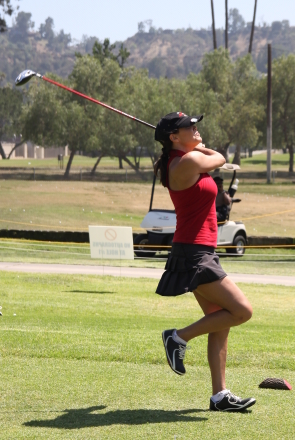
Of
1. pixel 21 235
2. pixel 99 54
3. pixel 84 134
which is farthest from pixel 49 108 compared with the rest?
pixel 21 235

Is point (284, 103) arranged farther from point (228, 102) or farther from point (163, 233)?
point (163, 233)

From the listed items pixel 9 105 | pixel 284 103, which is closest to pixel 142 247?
pixel 284 103

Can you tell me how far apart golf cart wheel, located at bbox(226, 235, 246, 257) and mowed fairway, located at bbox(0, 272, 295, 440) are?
11075mm

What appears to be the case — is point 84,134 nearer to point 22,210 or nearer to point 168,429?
point 22,210

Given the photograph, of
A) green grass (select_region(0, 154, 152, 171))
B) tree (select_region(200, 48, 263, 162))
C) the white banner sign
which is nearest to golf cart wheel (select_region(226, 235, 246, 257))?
the white banner sign

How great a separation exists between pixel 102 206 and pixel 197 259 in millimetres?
31029

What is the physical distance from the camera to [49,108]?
55.5m

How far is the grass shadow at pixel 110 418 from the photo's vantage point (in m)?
4.04

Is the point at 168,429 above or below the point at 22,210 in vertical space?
above

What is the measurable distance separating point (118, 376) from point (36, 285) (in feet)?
28.5

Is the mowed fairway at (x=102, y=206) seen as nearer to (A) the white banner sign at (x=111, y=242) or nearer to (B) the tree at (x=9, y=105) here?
(A) the white banner sign at (x=111, y=242)

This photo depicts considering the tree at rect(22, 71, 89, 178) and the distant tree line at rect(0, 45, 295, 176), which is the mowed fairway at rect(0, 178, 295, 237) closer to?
the distant tree line at rect(0, 45, 295, 176)

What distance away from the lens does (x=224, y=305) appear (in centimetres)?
442

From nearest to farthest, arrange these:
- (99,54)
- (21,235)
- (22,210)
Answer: (21,235)
(22,210)
(99,54)
